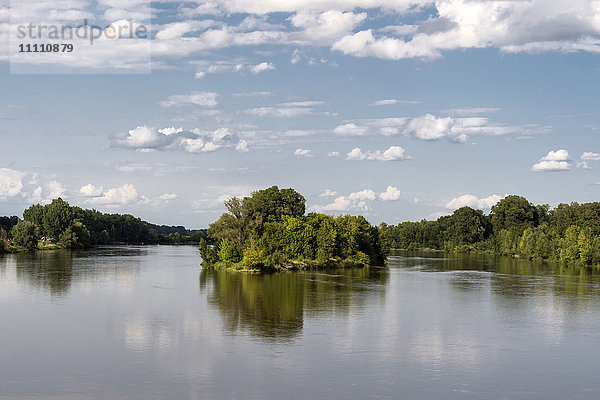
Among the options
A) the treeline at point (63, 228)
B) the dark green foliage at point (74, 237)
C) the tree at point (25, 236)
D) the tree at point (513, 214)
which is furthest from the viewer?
the tree at point (513, 214)

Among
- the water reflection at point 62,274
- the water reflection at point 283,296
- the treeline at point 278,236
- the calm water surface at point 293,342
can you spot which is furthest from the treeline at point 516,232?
the calm water surface at point 293,342

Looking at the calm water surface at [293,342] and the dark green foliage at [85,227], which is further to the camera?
the dark green foliage at [85,227]

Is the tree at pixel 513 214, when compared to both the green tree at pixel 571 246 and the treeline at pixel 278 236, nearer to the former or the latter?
the green tree at pixel 571 246

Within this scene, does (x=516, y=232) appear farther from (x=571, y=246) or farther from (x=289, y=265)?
(x=289, y=265)

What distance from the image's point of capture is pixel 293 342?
92.0 feet

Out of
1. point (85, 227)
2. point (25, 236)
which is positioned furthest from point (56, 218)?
point (25, 236)

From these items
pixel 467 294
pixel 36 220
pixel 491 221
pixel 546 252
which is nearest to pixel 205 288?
pixel 467 294

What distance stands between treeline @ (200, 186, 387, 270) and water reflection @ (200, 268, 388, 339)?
2.81m

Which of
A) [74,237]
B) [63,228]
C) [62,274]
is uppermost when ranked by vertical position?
[63,228]

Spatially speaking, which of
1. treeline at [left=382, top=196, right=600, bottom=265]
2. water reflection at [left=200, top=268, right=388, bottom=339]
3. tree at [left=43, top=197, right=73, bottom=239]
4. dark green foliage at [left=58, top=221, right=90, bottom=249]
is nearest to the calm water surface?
water reflection at [left=200, top=268, right=388, bottom=339]

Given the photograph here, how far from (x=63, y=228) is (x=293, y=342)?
336 ft

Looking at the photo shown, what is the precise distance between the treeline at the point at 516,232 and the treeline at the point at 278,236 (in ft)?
53.7

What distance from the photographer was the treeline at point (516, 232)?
9306 cm

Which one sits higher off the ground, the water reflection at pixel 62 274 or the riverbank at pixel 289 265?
the riverbank at pixel 289 265
